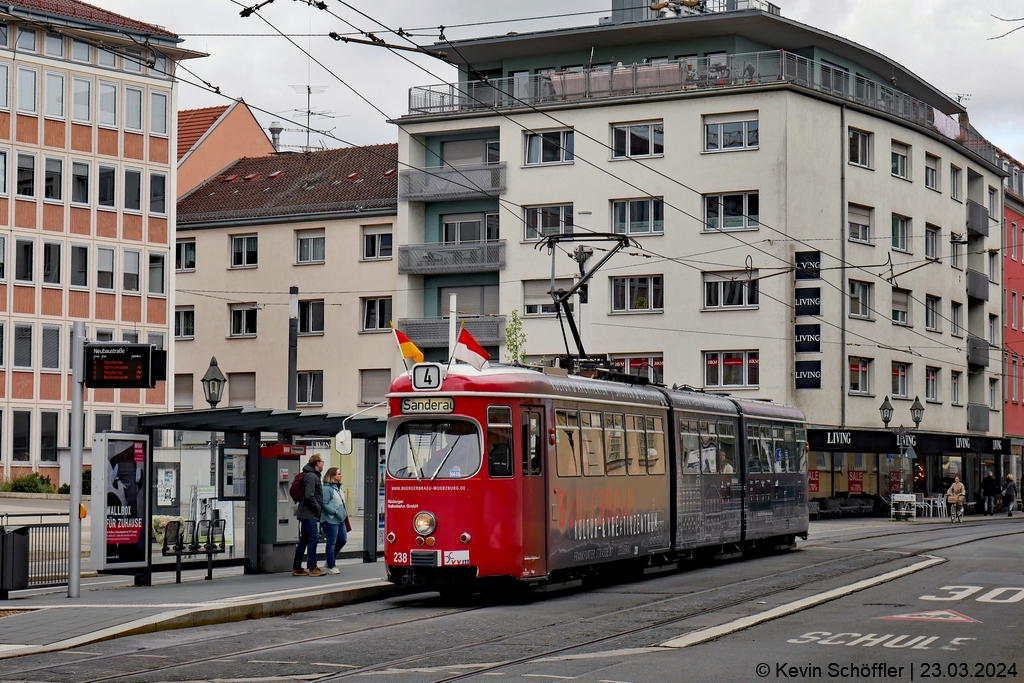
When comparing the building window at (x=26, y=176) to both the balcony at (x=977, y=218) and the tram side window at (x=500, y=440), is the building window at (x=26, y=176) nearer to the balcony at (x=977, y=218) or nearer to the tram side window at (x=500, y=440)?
the tram side window at (x=500, y=440)

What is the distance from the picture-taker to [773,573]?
75.3ft

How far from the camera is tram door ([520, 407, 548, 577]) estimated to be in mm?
18359

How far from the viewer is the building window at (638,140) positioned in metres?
54.4

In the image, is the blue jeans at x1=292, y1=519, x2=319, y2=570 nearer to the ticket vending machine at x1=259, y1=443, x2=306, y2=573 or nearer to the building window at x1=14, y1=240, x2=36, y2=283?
the ticket vending machine at x1=259, y1=443, x2=306, y2=573

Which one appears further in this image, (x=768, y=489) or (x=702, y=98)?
(x=702, y=98)

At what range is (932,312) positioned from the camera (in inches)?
2377

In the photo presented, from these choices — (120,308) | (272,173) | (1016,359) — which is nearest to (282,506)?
(120,308)

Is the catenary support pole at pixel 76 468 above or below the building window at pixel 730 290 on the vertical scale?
below

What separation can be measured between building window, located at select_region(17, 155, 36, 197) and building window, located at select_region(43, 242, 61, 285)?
185 cm

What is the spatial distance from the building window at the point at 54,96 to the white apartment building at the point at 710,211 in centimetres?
1368

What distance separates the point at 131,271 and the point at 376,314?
1012 cm

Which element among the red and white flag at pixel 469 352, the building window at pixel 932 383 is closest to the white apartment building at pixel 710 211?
the building window at pixel 932 383

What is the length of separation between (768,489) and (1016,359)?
153ft

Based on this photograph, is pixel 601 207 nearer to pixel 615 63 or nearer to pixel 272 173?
pixel 615 63
